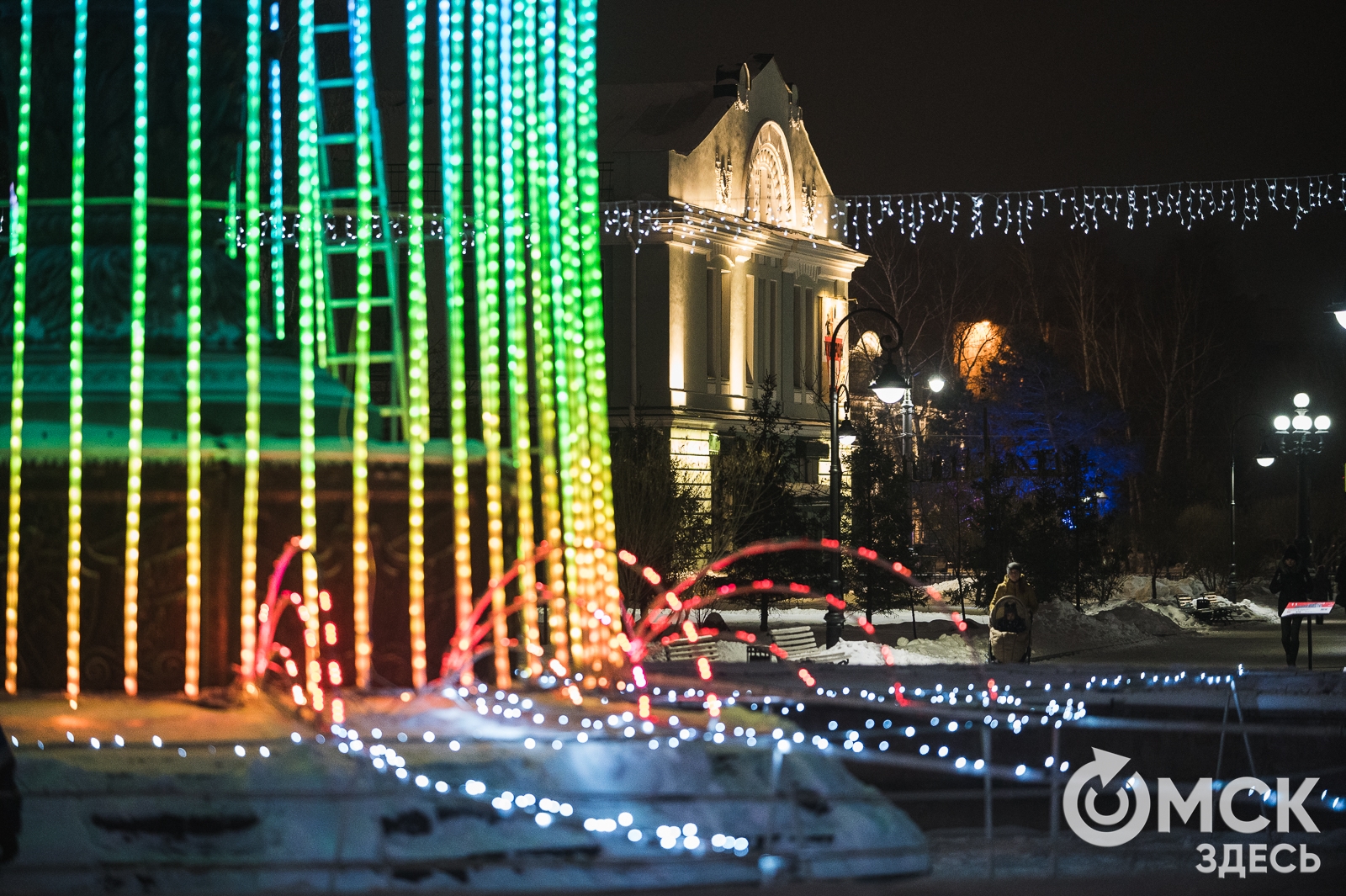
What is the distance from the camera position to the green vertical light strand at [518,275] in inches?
344

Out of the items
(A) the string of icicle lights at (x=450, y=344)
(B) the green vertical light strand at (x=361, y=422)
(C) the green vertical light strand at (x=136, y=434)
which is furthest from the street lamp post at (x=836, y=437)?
(C) the green vertical light strand at (x=136, y=434)

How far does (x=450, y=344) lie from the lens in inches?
346

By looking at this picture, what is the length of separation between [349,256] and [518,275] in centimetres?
2174

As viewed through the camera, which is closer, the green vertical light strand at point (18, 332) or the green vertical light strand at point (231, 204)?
the green vertical light strand at point (18, 332)

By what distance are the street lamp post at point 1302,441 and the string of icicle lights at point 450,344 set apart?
15093 millimetres

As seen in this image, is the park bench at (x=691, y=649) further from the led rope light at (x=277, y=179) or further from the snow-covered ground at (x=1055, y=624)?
the led rope light at (x=277, y=179)

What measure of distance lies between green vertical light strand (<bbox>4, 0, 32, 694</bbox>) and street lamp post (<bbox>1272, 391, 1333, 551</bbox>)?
673 inches

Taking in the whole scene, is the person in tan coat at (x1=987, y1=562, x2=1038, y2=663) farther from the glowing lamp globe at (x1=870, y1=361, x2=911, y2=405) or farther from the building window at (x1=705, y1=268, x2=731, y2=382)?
the building window at (x1=705, y1=268, x2=731, y2=382)

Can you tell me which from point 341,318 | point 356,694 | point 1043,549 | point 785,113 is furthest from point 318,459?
point 785,113

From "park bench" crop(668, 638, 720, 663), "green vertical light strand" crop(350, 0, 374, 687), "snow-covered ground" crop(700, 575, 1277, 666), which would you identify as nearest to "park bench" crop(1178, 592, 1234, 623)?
"snow-covered ground" crop(700, 575, 1277, 666)

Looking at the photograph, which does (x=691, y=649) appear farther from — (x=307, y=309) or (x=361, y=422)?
(x=307, y=309)

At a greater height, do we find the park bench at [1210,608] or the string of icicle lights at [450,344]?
the string of icicle lights at [450,344]

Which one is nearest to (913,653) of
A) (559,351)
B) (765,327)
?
(559,351)

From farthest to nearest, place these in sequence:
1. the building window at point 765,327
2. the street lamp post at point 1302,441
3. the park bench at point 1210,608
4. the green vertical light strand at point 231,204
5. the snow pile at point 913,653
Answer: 1. the building window at point 765,327
2. the park bench at point 1210,608
3. the street lamp post at point 1302,441
4. the snow pile at point 913,653
5. the green vertical light strand at point 231,204
